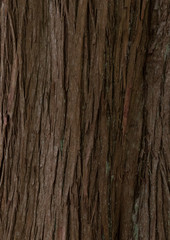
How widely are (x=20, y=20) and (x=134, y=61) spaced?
0.79m

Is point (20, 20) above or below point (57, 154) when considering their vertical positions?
above

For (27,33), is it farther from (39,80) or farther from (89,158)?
(89,158)

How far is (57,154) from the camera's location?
228 cm

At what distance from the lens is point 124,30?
2434mm

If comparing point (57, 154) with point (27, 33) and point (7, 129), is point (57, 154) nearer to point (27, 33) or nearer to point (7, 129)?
point (7, 129)

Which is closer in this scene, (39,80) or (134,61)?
(39,80)

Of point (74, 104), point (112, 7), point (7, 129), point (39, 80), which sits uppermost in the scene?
point (112, 7)

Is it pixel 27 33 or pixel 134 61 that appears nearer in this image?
pixel 27 33

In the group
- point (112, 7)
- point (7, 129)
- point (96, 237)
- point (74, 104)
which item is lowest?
point (96, 237)

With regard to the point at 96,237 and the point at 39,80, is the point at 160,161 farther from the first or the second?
the point at 39,80

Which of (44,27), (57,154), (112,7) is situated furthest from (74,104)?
(112,7)

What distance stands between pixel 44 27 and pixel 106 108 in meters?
0.64

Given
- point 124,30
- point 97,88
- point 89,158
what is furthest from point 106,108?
point 124,30

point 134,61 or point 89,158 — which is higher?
point 134,61
